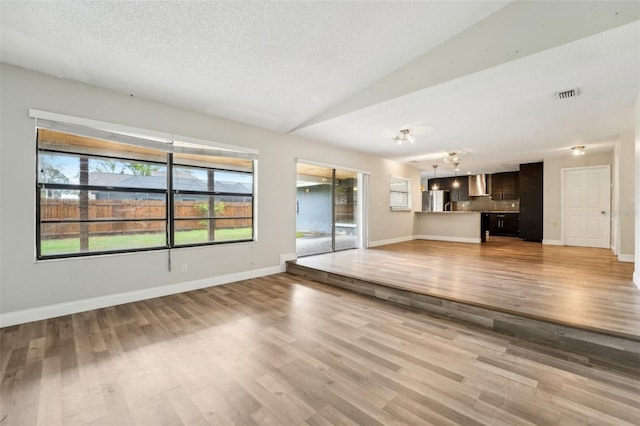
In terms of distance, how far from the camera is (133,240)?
11.6 ft

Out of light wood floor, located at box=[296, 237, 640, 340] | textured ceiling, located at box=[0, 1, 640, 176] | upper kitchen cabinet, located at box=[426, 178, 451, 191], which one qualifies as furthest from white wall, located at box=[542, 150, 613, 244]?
upper kitchen cabinet, located at box=[426, 178, 451, 191]

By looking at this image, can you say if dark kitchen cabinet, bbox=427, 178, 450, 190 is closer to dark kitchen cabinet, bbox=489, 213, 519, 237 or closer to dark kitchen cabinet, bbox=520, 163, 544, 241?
dark kitchen cabinet, bbox=489, 213, 519, 237

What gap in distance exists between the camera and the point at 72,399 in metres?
1.66

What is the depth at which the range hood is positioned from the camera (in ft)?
34.0

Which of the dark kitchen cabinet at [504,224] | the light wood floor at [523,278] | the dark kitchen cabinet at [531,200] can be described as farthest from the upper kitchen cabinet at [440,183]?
the light wood floor at [523,278]

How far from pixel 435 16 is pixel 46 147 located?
4.40m

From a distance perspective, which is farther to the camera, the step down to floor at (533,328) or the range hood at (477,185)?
the range hood at (477,185)

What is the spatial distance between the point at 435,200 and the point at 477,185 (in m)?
1.64

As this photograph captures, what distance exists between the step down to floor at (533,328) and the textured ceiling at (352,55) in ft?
8.06

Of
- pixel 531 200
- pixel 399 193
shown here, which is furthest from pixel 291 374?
pixel 531 200

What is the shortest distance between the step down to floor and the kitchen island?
5873 mm

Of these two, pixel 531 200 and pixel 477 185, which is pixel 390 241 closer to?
pixel 531 200

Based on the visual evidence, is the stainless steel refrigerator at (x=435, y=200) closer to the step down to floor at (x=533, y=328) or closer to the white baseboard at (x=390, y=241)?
the white baseboard at (x=390, y=241)

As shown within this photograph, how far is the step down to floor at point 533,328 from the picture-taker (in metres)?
2.08
